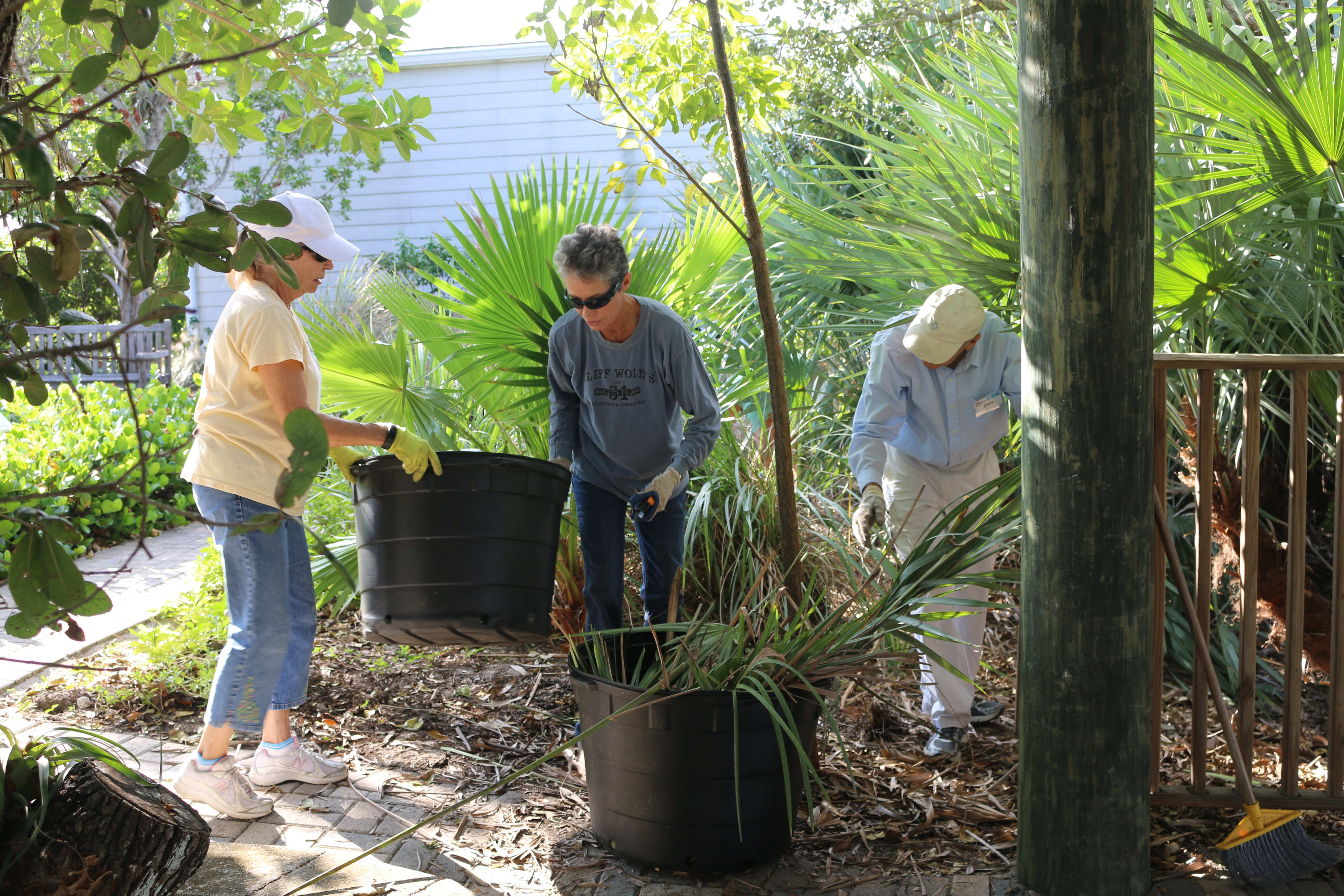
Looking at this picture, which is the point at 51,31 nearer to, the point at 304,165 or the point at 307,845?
the point at 307,845

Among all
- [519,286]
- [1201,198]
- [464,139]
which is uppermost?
[464,139]

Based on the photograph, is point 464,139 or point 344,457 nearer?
point 344,457

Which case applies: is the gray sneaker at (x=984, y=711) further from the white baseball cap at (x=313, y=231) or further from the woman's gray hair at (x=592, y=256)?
the white baseball cap at (x=313, y=231)

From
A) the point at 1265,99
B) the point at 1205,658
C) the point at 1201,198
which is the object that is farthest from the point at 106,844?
the point at 1201,198

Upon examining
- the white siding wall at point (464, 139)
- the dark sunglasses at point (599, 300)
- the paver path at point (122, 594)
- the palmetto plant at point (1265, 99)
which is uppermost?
the white siding wall at point (464, 139)

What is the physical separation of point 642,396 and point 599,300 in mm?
368

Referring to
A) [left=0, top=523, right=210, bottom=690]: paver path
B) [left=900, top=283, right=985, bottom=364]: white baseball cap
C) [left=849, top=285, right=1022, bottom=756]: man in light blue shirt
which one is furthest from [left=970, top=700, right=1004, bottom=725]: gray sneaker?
[left=0, top=523, right=210, bottom=690]: paver path

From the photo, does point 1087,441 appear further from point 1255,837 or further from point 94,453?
point 94,453

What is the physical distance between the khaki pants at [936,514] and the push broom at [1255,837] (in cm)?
99

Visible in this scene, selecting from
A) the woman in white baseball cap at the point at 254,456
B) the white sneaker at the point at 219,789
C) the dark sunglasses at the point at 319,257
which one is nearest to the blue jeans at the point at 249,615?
the woman in white baseball cap at the point at 254,456

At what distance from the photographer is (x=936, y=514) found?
11.5 ft

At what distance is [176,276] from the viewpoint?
1355 millimetres

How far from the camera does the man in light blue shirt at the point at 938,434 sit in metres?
3.37

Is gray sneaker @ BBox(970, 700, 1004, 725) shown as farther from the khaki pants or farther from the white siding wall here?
Result: the white siding wall
